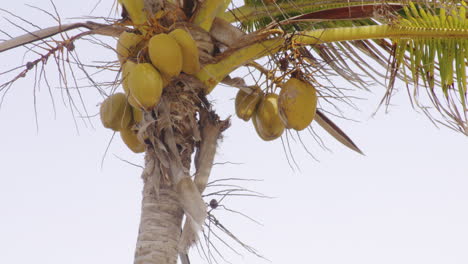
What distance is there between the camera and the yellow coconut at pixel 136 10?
3.24 meters

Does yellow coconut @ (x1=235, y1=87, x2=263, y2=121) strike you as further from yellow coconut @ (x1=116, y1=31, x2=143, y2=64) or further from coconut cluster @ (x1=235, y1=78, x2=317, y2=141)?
yellow coconut @ (x1=116, y1=31, x2=143, y2=64)

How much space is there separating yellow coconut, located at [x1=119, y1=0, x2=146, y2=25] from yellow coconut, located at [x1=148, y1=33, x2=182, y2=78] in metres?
0.23

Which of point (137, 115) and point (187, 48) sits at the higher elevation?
point (187, 48)

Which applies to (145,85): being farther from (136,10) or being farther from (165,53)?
(136,10)

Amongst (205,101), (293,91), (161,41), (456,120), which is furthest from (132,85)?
(456,120)

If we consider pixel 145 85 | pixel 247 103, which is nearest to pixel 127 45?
pixel 145 85

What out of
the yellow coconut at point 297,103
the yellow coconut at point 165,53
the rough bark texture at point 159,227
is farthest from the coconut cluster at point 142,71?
the yellow coconut at point 297,103

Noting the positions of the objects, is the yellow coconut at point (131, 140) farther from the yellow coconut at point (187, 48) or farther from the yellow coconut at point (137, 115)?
the yellow coconut at point (187, 48)

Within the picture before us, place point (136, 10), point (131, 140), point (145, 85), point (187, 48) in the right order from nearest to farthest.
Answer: point (145, 85), point (187, 48), point (136, 10), point (131, 140)

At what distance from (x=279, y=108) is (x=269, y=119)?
0.29 meters

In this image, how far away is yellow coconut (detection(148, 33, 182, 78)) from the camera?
9.89 feet

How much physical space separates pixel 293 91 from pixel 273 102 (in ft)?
1.17

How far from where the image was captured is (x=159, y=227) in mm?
2988

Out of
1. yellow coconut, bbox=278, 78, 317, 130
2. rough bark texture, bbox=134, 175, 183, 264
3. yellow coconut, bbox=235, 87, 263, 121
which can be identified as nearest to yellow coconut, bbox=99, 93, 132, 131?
rough bark texture, bbox=134, 175, 183, 264
